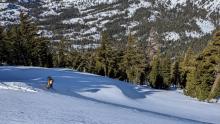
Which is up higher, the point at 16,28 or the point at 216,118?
the point at 16,28

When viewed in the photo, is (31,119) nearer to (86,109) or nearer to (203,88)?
(86,109)

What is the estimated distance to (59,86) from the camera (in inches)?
1731

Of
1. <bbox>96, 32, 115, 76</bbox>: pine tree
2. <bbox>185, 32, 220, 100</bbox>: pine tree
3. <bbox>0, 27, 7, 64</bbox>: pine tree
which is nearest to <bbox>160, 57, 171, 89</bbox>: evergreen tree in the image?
<bbox>96, 32, 115, 76</bbox>: pine tree

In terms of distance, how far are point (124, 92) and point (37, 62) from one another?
170 ft

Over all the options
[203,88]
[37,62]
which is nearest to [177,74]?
[37,62]

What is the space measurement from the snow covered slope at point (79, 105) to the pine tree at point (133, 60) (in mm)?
42465

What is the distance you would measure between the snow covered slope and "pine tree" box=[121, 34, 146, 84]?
42.5m

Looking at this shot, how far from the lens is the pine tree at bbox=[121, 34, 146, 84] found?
95.9m

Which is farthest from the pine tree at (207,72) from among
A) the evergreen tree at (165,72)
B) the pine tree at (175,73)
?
the pine tree at (175,73)

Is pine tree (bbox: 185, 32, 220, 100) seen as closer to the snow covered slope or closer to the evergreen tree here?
the snow covered slope

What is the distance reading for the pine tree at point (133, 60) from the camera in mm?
95938

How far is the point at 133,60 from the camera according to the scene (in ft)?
317

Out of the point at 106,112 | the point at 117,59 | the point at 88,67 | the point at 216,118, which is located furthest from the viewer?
the point at 88,67

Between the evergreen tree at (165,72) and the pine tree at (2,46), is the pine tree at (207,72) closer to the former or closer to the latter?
the evergreen tree at (165,72)
